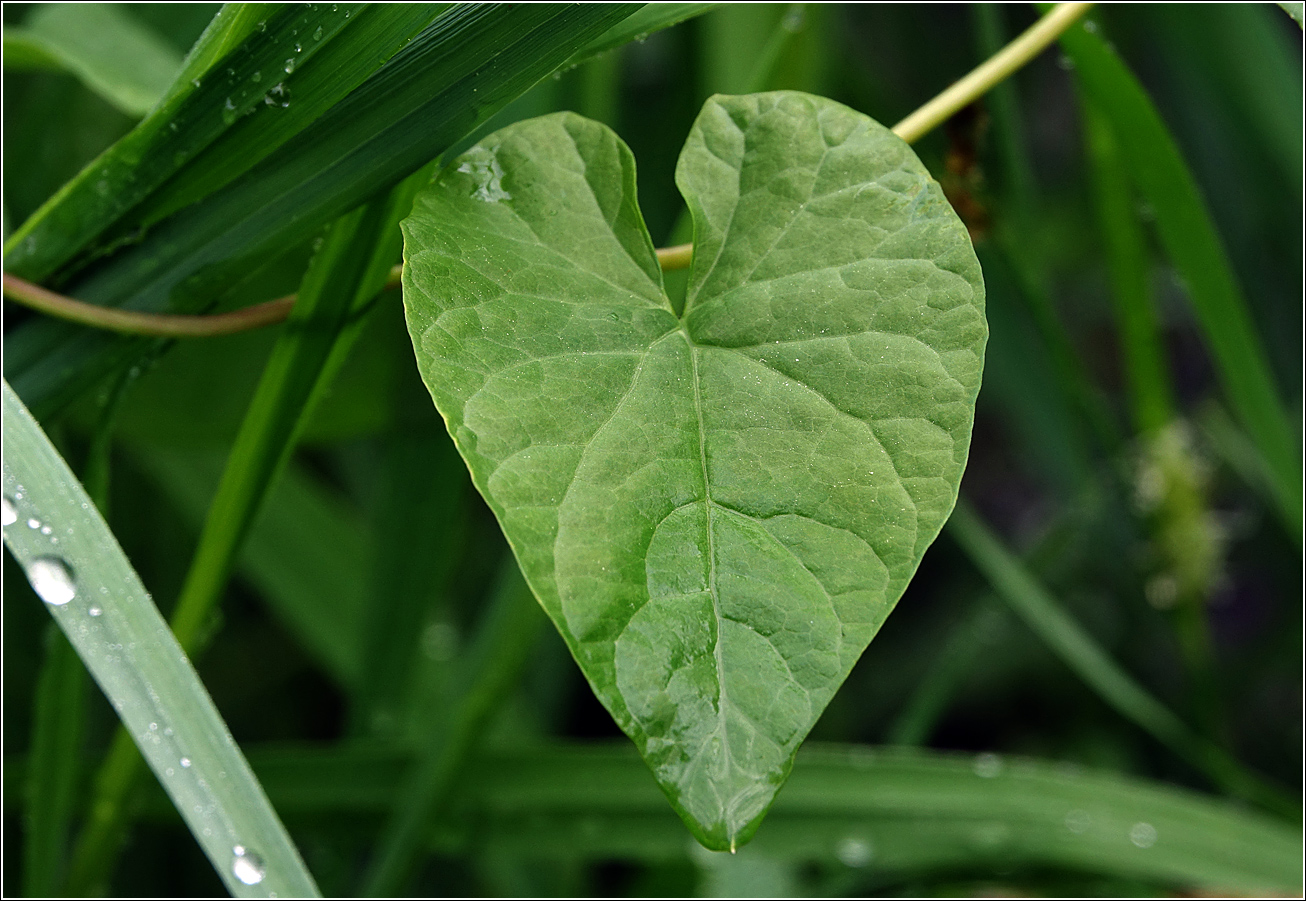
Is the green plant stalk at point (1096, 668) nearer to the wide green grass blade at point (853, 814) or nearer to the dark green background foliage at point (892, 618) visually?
the dark green background foliage at point (892, 618)

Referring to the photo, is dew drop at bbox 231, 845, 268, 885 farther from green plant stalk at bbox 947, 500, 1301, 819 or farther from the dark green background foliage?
green plant stalk at bbox 947, 500, 1301, 819

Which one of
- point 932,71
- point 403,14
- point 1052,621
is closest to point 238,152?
point 403,14

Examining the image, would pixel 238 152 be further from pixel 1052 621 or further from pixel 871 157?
pixel 1052 621

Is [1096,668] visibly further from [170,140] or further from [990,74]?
[170,140]

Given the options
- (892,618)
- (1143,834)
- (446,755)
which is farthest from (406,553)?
(892,618)

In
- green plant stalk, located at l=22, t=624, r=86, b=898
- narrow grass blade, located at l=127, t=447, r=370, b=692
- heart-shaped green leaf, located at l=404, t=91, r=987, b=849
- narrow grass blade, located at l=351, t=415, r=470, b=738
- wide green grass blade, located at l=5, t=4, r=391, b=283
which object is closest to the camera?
heart-shaped green leaf, located at l=404, t=91, r=987, b=849

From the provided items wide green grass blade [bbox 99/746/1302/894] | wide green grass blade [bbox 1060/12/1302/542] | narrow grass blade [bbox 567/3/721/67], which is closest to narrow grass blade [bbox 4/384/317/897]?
narrow grass blade [bbox 567/3/721/67]
